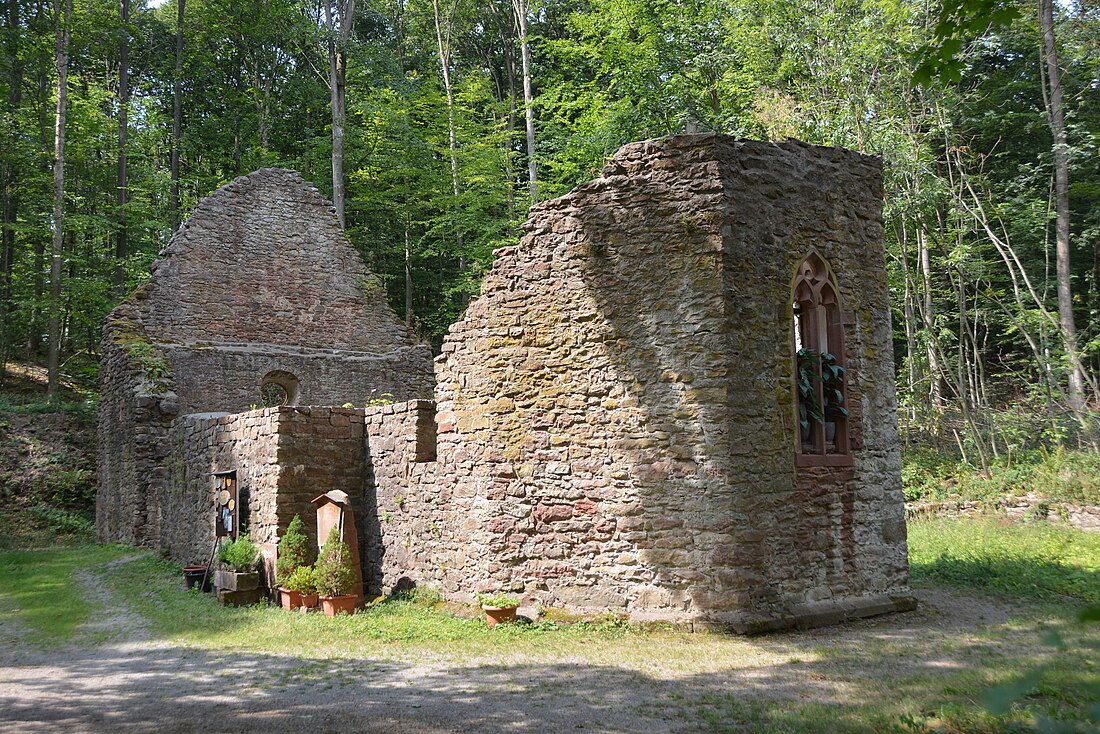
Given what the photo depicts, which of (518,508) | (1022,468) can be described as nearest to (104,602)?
(518,508)

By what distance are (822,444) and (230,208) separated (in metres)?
16.5

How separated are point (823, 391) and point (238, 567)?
26.5 ft

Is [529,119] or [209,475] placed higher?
[529,119]

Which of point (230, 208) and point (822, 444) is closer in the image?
point (822, 444)

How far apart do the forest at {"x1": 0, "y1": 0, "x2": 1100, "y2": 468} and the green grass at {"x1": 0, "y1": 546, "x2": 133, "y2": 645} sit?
415 inches

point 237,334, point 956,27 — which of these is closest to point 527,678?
point 956,27

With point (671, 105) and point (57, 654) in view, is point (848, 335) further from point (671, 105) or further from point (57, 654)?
point (671, 105)

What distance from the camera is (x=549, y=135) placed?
1043 inches

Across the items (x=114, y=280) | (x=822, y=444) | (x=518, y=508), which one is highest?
(x=114, y=280)

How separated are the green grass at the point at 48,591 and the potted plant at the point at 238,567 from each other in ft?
5.12

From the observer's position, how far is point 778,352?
867cm

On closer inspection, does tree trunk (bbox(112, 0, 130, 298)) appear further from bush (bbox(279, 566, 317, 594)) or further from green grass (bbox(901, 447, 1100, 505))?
green grass (bbox(901, 447, 1100, 505))

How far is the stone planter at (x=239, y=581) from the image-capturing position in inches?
423

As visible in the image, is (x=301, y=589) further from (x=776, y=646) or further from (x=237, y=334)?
(x=237, y=334)
